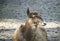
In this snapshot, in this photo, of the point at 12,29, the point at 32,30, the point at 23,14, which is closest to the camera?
the point at 32,30

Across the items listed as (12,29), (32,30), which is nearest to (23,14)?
(12,29)

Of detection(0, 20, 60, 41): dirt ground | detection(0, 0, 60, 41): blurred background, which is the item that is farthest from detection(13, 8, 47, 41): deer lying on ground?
detection(0, 20, 60, 41): dirt ground

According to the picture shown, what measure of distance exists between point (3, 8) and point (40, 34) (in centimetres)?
364

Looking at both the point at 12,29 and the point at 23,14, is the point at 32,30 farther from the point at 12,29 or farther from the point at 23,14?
the point at 23,14

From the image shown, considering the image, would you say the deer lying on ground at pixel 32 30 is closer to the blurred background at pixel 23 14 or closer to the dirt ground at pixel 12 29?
Result: the blurred background at pixel 23 14

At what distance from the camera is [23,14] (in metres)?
5.16

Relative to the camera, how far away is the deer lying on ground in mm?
2095

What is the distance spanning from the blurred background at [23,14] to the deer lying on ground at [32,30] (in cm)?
108

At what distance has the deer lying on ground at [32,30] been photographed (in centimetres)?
209

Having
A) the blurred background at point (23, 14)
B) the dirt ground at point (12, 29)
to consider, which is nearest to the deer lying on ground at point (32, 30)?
the blurred background at point (23, 14)

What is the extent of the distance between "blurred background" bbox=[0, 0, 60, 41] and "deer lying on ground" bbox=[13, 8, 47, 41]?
108 cm

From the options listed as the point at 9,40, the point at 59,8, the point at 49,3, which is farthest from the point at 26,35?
the point at 49,3

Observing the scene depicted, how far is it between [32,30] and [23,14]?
3102mm

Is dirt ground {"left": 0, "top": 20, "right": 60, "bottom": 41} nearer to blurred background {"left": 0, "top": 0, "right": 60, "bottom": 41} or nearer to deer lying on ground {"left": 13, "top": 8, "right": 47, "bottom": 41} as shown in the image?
blurred background {"left": 0, "top": 0, "right": 60, "bottom": 41}
